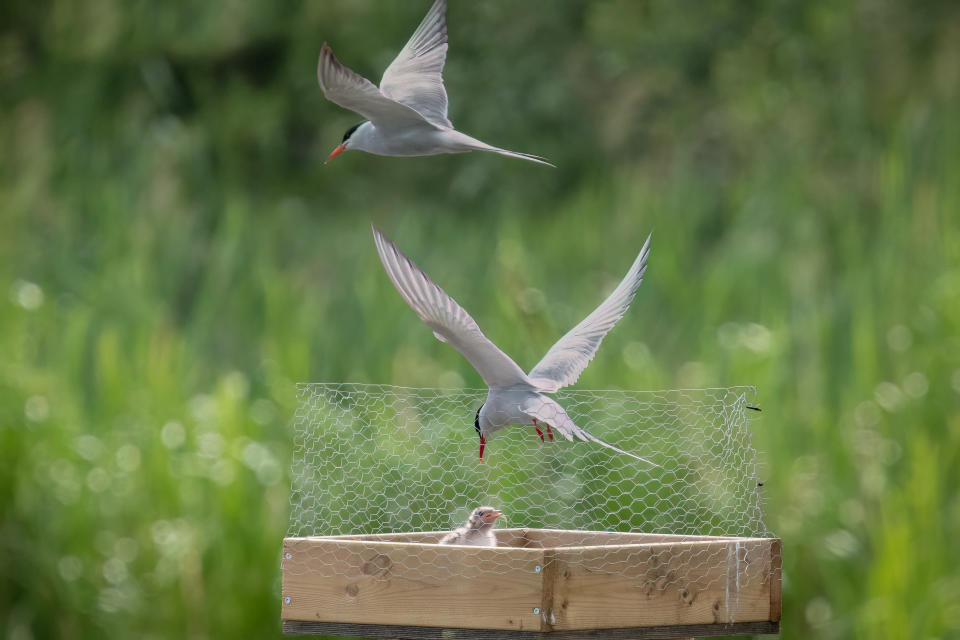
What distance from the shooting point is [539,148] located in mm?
6719

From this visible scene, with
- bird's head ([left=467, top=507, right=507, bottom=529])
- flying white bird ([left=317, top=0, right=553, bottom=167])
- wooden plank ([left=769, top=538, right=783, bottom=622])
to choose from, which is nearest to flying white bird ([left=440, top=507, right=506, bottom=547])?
bird's head ([left=467, top=507, right=507, bottom=529])

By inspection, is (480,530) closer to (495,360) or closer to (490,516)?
(490,516)

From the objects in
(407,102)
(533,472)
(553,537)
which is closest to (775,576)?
(553,537)

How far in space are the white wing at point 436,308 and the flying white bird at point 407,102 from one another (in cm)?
24

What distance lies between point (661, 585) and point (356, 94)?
1.02 meters

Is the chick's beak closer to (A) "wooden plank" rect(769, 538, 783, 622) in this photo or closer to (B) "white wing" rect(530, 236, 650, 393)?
(B) "white wing" rect(530, 236, 650, 393)

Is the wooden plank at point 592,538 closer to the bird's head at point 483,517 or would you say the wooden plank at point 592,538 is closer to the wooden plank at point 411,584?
the bird's head at point 483,517

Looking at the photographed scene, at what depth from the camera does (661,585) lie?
2.16m

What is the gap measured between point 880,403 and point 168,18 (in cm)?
481

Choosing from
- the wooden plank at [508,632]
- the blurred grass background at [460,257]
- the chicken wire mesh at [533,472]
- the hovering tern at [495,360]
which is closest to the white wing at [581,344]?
the hovering tern at [495,360]

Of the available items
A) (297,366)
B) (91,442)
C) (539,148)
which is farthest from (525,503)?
(539,148)

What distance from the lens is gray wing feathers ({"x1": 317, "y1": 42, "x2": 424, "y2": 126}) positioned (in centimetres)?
203

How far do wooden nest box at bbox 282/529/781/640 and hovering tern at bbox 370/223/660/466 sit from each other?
231 millimetres

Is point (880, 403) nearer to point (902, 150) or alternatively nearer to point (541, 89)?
point (902, 150)
